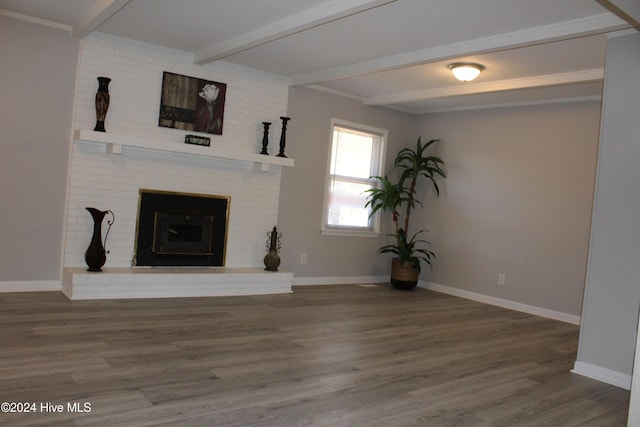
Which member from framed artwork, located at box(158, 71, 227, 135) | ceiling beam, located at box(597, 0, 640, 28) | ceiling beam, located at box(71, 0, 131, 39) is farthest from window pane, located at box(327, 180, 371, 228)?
ceiling beam, located at box(597, 0, 640, 28)

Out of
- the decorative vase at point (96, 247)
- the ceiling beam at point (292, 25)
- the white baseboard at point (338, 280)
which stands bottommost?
the white baseboard at point (338, 280)

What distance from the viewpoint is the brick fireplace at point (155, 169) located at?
4797 mm

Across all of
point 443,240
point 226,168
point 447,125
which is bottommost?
point 443,240

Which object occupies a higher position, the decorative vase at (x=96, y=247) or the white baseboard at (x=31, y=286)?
the decorative vase at (x=96, y=247)

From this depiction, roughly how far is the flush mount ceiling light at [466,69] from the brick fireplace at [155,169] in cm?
200

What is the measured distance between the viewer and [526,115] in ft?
19.8

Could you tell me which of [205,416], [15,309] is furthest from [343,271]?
[205,416]

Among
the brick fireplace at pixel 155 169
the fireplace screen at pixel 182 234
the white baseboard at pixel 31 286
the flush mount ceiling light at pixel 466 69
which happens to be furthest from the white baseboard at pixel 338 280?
the flush mount ceiling light at pixel 466 69

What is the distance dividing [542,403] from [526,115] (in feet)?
12.6

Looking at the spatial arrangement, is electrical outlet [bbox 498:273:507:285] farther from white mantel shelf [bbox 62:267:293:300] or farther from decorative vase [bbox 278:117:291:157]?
decorative vase [bbox 278:117:291:157]

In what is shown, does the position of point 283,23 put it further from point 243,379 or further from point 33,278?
point 33,278

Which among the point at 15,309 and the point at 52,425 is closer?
the point at 52,425

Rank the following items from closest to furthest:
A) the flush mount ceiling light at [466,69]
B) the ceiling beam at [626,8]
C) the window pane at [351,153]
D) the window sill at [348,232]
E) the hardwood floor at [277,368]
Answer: the hardwood floor at [277,368] < the ceiling beam at [626,8] < the flush mount ceiling light at [466,69] < the window sill at [348,232] < the window pane at [351,153]

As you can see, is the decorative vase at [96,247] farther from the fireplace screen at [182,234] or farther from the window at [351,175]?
the window at [351,175]
